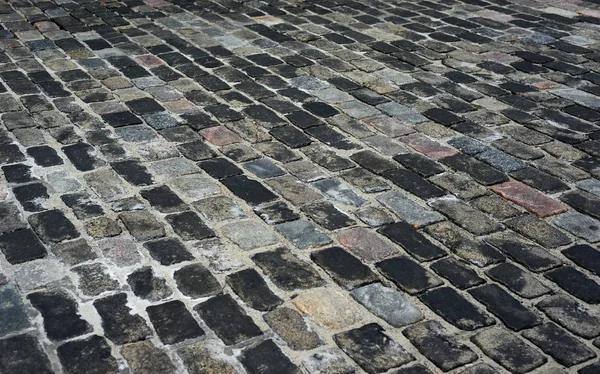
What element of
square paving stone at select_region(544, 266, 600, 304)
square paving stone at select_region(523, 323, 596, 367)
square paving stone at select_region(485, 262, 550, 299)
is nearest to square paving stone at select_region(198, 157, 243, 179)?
square paving stone at select_region(485, 262, 550, 299)

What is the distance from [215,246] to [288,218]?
428 millimetres

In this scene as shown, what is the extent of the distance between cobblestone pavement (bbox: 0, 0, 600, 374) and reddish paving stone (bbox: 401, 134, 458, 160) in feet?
0.06

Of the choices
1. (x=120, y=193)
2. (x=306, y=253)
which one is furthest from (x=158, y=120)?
(x=306, y=253)

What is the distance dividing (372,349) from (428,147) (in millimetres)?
1911

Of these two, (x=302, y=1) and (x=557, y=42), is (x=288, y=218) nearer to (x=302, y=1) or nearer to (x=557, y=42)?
(x=557, y=42)

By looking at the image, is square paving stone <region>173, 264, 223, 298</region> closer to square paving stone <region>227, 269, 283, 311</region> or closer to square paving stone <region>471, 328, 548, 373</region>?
square paving stone <region>227, 269, 283, 311</region>

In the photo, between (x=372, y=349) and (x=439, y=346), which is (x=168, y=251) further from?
(x=439, y=346)

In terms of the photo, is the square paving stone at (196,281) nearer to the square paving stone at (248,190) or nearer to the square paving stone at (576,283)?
the square paving stone at (248,190)

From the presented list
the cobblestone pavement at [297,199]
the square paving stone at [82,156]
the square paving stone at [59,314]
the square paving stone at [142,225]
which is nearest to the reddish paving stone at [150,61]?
the cobblestone pavement at [297,199]

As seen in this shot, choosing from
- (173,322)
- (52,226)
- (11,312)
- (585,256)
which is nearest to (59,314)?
(11,312)

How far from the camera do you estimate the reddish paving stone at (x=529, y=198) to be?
12.9 feet

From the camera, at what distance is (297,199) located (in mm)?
3975

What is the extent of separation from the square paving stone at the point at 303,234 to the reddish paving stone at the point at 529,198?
1048mm

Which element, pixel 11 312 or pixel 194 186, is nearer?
pixel 11 312
